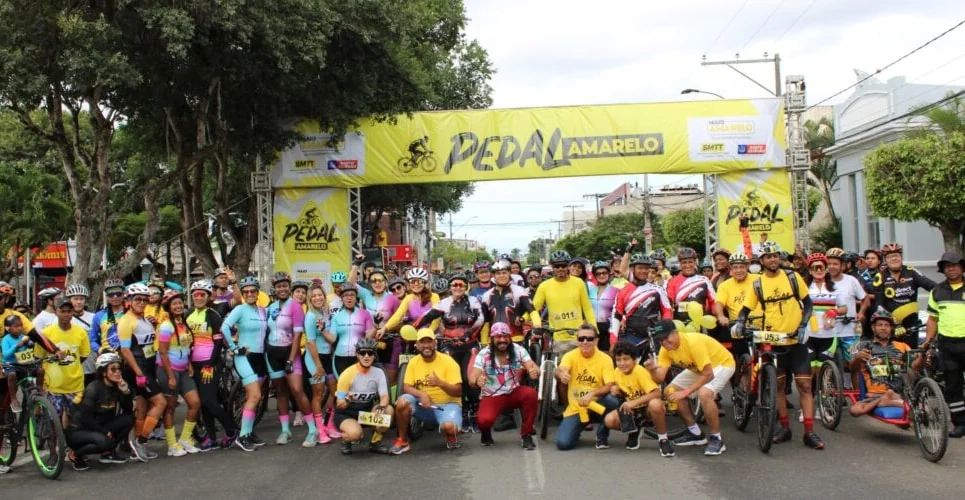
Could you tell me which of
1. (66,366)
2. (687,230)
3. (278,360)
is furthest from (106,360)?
(687,230)

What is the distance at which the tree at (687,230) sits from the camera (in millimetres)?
56562

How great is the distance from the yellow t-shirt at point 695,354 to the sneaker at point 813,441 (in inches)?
38.5

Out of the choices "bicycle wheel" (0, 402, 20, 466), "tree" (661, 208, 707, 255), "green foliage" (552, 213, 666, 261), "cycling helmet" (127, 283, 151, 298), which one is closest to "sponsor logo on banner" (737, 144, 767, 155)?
"cycling helmet" (127, 283, 151, 298)

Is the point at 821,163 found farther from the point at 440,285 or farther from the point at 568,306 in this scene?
the point at 568,306

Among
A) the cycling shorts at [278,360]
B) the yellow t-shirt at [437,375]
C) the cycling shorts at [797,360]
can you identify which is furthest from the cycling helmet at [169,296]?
the cycling shorts at [797,360]

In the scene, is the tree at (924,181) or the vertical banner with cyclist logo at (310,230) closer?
the vertical banner with cyclist logo at (310,230)

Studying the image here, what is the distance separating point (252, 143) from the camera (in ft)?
62.3

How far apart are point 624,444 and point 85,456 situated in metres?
5.38

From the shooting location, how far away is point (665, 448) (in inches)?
332

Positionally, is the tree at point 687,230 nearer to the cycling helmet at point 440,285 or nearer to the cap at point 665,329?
the cycling helmet at point 440,285

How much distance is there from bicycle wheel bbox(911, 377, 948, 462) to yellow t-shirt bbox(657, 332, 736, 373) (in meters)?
1.67

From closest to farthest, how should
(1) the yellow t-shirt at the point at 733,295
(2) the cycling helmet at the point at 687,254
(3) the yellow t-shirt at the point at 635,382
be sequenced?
(3) the yellow t-shirt at the point at 635,382 → (1) the yellow t-shirt at the point at 733,295 → (2) the cycling helmet at the point at 687,254

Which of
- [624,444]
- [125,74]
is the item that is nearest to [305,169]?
[125,74]

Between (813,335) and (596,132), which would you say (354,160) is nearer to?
(596,132)
